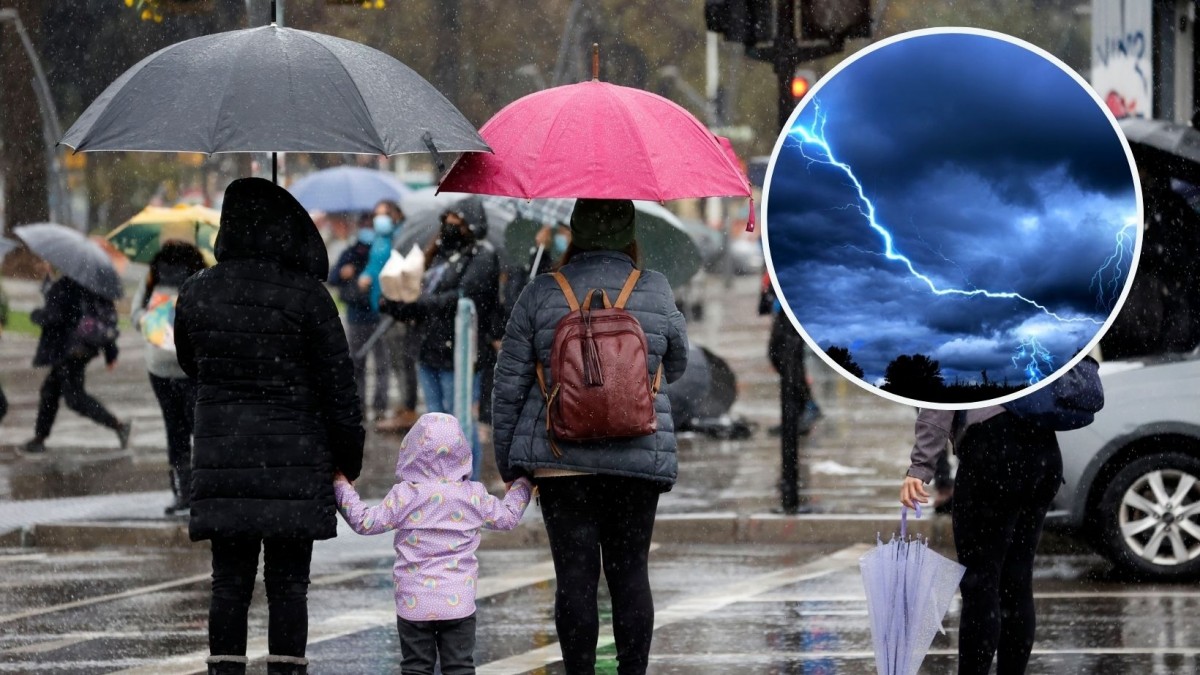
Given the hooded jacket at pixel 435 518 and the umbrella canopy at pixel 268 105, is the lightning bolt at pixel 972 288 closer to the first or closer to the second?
the umbrella canopy at pixel 268 105

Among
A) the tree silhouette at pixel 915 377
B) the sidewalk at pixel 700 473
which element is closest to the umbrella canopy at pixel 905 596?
the tree silhouette at pixel 915 377

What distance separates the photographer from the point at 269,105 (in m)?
6.12

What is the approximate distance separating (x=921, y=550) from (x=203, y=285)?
239 centimetres

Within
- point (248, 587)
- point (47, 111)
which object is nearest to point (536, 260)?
point (248, 587)

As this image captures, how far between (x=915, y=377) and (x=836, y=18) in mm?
6648

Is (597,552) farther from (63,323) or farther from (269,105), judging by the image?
(63,323)

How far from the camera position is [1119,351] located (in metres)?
12.7

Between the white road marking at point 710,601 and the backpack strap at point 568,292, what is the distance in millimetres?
1958

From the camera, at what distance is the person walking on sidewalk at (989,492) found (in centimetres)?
633

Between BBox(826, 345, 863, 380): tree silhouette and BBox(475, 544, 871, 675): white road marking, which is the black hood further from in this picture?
BBox(475, 544, 871, 675): white road marking

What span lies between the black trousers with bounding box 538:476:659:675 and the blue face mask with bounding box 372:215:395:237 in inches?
484

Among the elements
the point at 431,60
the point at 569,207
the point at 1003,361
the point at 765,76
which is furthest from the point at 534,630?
the point at 765,76

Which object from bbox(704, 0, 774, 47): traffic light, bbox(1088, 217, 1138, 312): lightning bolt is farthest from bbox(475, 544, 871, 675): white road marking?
bbox(704, 0, 774, 47): traffic light

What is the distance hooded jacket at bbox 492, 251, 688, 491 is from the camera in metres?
6.14
